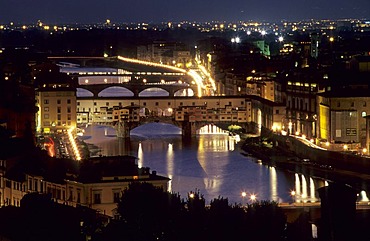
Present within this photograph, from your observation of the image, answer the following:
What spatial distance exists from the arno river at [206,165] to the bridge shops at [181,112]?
0.53 ft

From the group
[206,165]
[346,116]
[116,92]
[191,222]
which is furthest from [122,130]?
[191,222]

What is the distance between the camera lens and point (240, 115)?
16.2 metres

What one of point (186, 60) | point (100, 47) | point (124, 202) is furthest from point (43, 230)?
point (100, 47)

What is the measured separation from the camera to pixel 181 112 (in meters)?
15.7

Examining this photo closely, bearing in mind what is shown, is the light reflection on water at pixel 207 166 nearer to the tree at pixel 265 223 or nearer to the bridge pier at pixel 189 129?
the bridge pier at pixel 189 129

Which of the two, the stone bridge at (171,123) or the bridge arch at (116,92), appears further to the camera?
the bridge arch at (116,92)

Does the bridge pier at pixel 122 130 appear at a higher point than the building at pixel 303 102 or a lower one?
lower

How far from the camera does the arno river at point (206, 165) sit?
31.7 feet

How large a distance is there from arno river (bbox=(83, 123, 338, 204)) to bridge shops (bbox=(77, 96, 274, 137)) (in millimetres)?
163

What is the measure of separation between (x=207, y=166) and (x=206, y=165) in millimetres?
110

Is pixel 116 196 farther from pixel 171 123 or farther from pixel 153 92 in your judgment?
pixel 153 92

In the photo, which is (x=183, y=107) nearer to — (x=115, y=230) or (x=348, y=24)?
(x=115, y=230)

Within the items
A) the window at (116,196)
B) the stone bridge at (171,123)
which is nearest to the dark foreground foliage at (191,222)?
the window at (116,196)

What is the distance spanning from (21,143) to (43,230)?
378cm
